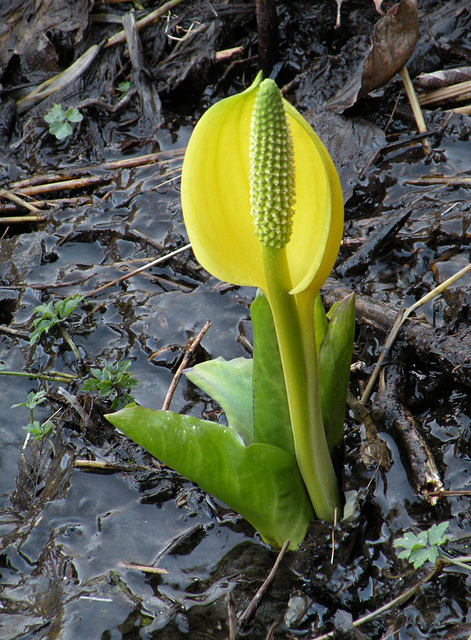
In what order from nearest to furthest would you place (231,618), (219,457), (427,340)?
(231,618), (219,457), (427,340)

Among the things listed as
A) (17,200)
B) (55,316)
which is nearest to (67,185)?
(17,200)

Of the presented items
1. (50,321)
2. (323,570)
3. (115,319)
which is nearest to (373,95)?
(115,319)

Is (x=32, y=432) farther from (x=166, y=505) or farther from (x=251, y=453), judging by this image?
(x=251, y=453)

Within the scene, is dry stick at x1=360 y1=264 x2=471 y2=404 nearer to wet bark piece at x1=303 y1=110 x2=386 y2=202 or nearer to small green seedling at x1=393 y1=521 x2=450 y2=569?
small green seedling at x1=393 y1=521 x2=450 y2=569

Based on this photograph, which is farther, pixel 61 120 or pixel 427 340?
pixel 61 120

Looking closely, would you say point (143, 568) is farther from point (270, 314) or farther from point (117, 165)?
point (117, 165)

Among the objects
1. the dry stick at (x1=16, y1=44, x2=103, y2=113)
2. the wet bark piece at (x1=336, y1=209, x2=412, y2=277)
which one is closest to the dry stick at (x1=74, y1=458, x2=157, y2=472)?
the wet bark piece at (x1=336, y1=209, x2=412, y2=277)
